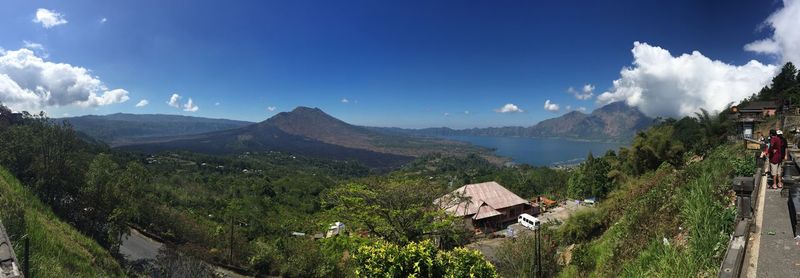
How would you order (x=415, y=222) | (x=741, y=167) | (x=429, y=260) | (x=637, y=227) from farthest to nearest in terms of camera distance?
(x=415, y=222), (x=741, y=167), (x=637, y=227), (x=429, y=260)

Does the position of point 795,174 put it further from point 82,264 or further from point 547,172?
point 547,172

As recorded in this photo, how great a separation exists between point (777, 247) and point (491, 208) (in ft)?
71.5

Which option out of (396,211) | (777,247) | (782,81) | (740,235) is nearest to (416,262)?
(740,235)

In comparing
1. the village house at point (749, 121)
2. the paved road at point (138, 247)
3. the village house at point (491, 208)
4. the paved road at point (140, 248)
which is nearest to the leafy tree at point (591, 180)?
the village house at point (491, 208)

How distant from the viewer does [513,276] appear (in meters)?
10.3

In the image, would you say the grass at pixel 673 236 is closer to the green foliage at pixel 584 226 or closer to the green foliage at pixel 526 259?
the green foliage at pixel 526 259

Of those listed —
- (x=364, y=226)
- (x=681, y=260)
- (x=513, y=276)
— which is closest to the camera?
(x=681, y=260)

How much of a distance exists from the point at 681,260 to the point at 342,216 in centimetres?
872

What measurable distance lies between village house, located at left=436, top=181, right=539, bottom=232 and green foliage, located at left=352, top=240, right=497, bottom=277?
58.9ft

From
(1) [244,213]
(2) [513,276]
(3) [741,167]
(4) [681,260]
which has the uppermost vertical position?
(3) [741,167]

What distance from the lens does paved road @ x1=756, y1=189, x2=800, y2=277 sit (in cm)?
400

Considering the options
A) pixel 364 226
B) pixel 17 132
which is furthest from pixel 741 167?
pixel 17 132

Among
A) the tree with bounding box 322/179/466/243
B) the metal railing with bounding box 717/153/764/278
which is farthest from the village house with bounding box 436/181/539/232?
the metal railing with bounding box 717/153/764/278

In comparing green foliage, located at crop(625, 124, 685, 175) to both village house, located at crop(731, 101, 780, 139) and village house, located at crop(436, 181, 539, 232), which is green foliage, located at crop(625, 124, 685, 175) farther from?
village house, located at crop(436, 181, 539, 232)
